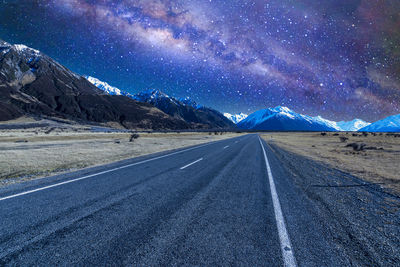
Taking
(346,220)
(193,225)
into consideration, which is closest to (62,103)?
(193,225)

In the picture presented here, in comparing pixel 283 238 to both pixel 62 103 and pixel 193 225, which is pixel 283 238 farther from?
pixel 62 103

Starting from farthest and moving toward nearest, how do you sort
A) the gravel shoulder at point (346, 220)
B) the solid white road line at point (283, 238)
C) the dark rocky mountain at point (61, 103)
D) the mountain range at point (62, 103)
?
the dark rocky mountain at point (61, 103) → the mountain range at point (62, 103) → the gravel shoulder at point (346, 220) → the solid white road line at point (283, 238)

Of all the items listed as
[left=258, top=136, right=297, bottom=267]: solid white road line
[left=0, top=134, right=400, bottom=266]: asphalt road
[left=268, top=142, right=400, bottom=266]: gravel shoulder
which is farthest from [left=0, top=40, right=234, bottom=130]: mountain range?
[left=268, top=142, right=400, bottom=266]: gravel shoulder

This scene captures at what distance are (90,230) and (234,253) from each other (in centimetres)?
244

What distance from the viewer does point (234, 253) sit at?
2.69 metres

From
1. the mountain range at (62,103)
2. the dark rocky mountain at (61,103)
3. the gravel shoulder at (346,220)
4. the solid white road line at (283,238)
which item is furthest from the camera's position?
the dark rocky mountain at (61,103)

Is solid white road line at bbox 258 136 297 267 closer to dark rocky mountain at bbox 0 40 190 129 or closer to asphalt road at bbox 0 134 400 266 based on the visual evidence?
asphalt road at bbox 0 134 400 266

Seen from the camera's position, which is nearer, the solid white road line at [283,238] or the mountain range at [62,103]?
the solid white road line at [283,238]

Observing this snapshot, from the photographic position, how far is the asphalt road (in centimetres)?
261

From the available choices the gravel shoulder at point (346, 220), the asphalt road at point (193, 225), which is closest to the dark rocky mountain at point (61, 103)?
the asphalt road at point (193, 225)

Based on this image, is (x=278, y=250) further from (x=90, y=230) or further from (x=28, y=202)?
(x=28, y=202)

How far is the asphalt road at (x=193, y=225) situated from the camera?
103 inches

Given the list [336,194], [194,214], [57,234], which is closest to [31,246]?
[57,234]

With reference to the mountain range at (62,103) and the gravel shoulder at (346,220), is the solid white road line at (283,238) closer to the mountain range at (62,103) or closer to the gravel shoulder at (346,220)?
the gravel shoulder at (346,220)
